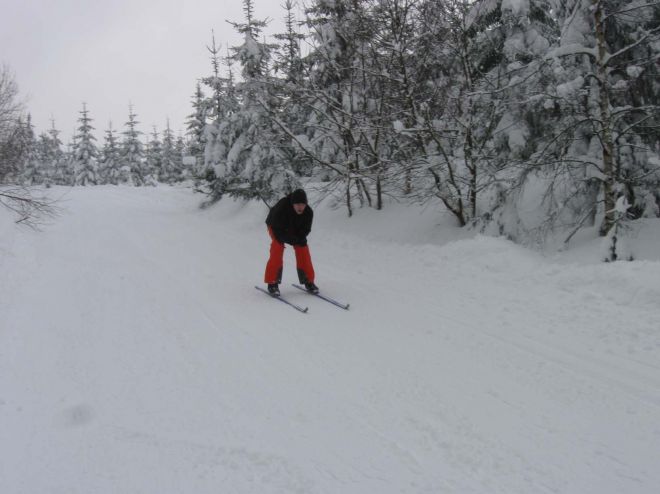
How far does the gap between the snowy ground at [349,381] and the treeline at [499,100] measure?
4.19 ft

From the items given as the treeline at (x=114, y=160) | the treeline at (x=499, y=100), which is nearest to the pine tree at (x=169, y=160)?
the treeline at (x=114, y=160)

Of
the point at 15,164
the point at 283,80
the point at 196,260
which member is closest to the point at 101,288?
the point at 196,260

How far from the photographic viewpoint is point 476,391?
4145mm

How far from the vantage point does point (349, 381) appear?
4406 mm

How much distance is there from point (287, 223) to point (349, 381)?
3913 millimetres

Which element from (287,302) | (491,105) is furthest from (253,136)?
(287,302)

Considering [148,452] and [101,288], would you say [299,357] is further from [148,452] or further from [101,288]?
[101,288]

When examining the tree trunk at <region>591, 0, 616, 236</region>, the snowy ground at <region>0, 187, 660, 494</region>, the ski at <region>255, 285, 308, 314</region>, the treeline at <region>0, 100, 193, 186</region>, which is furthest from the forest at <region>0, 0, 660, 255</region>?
the treeline at <region>0, 100, 193, 186</region>

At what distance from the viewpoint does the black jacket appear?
7770mm

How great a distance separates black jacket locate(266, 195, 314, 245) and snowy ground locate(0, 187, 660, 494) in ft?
3.44

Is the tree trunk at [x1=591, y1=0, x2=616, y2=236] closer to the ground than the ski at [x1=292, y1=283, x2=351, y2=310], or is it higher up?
higher up

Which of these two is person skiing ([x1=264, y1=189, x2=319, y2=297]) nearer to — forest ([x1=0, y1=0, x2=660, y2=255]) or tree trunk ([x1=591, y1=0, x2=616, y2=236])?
forest ([x1=0, y1=0, x2=660, y2=255])

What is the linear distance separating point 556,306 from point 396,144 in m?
7.57

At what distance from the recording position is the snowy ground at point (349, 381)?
3109mm
